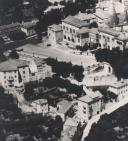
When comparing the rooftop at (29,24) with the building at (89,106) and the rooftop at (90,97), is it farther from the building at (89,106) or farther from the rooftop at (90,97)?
the building at (89,106)

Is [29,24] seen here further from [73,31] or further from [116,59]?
[116,59]

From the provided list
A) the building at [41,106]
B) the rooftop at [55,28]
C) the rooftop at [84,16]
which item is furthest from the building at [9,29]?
the building at [41,106]

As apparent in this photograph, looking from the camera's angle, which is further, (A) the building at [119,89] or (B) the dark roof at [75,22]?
(B) the dark roof at [75,22]

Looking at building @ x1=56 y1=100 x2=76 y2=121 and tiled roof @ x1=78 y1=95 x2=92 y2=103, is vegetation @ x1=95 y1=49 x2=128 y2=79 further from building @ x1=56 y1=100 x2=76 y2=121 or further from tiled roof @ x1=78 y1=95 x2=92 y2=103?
building @ x1=56 y1=100 x2=76 y2=121

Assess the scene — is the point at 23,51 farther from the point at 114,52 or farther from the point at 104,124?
the point at 104,124

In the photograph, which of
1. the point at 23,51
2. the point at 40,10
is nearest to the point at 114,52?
the point at 23,51
